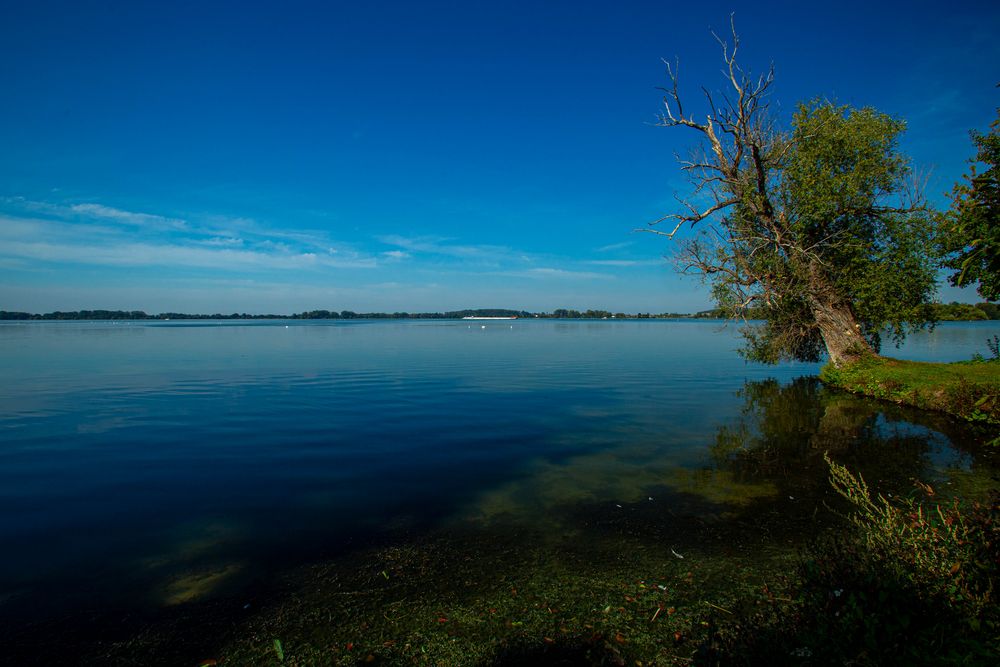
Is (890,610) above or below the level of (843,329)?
below

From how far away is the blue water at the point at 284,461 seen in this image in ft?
27.8

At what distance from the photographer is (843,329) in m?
27.4

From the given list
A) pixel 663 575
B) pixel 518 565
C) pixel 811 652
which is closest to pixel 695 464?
pixel 663 575

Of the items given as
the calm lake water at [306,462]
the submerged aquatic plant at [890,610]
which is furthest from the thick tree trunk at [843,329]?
the submerged aquatic plant at [890,610]

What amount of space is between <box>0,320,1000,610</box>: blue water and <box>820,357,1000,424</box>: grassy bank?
5.18 m

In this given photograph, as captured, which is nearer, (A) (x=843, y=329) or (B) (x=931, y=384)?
(B) (x=931, y=384)

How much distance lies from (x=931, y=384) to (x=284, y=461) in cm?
2615

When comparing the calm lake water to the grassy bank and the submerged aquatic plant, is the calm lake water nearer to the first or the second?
the grassy bank

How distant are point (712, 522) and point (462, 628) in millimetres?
5588

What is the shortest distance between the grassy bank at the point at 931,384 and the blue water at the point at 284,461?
518 centimetres

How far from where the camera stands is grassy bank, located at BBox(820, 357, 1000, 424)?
58.7 ft

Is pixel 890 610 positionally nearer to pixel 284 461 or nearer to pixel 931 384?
pixel 284 461

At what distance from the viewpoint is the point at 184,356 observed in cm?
4619

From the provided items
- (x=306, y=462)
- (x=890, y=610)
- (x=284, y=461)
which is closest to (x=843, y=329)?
(x=890, y=610)
